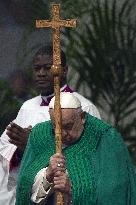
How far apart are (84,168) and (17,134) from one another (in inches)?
38.7

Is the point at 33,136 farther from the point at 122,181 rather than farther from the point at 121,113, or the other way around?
the point at 121,113

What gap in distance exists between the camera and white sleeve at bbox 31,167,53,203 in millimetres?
5574

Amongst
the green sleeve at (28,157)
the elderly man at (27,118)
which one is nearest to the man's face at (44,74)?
the elderly man at (27,118)

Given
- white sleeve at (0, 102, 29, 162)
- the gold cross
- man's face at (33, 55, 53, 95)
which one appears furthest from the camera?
white sleeve at (0, 102, 29, 162)

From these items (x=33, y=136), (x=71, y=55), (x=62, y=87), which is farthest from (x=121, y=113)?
(x=33, y=136)

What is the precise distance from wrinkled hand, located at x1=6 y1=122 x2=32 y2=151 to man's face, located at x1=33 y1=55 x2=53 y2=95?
1.03 feet

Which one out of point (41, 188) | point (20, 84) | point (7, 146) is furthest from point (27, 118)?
point (20, 84)

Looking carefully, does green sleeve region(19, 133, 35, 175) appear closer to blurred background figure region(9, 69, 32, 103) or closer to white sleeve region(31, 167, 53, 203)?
white sleeve region(31, 167, 53, 203)

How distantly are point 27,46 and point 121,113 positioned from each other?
103cm

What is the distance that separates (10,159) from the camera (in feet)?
22.3

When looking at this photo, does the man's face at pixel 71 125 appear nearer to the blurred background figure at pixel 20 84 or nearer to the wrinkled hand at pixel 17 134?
the wrinkled hand at pixel 17 134

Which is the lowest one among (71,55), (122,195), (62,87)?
(122,195)

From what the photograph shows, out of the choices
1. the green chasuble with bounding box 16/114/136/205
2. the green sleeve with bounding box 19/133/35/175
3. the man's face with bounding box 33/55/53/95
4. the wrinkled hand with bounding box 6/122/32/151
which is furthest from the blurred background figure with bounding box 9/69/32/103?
the green chasuble with bounding box 16/114/136/205

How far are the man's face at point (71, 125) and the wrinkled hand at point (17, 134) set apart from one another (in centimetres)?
87
